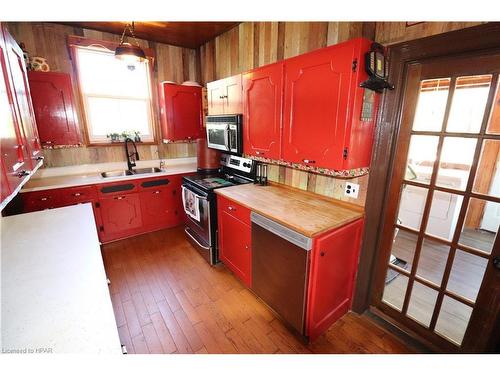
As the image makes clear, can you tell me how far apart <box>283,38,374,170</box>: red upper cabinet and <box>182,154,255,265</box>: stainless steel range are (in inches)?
36.1

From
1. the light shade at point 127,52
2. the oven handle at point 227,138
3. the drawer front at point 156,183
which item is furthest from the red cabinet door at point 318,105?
the drawer front at point 156,183

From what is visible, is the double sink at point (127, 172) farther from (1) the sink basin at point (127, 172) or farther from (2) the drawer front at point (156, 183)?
(2) the drawer front at point (156, 183)

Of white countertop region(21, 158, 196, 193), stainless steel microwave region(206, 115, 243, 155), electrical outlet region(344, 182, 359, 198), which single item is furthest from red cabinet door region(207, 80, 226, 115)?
electrical outlet region(344, 182, 359, 198)

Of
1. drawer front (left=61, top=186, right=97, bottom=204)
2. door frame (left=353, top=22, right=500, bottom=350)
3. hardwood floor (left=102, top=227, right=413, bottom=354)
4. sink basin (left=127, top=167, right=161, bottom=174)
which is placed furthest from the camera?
sink basin (left=127, top=167, right=161, bottom=174)

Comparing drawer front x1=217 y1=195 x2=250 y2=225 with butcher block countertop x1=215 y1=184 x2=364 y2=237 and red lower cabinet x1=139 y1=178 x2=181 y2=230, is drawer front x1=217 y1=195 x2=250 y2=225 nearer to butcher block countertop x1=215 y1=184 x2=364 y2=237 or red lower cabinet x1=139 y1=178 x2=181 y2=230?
butcher block countertop x1=215 y1=184 x2=364 y2=237

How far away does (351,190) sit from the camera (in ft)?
6.03

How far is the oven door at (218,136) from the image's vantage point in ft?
8.37

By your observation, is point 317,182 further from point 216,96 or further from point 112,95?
point 112,95

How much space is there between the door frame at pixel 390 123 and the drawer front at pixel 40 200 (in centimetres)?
323

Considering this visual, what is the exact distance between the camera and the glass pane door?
1.26 meters

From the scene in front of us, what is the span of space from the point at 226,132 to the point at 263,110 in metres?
0.59

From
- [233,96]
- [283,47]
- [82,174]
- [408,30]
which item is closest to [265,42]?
[283,47]
